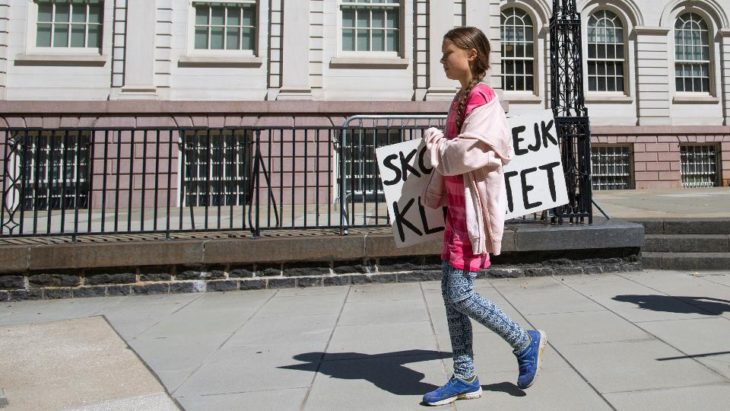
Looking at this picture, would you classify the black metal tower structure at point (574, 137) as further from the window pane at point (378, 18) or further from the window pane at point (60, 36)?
the window pane at point (60, 36)

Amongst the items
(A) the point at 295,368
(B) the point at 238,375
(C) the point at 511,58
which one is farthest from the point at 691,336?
(C) the point at 511,58

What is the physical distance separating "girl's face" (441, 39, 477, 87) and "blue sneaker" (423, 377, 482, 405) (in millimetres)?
1667

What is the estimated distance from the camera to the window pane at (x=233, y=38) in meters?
14.5

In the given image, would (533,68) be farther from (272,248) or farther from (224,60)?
(272,248)

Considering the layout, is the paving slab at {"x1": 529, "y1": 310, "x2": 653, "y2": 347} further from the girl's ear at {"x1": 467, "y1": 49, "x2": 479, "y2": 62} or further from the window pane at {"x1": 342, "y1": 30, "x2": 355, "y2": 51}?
the window pane at {"x1": 342, "y1": 30, "x2": 355, "y2": 51}

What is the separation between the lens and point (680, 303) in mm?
4500

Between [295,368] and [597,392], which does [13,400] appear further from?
[597,392]

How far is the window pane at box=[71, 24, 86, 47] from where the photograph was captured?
565 inches

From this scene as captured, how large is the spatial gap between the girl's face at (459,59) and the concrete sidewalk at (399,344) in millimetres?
1818

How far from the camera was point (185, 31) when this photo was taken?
1424 centimetres

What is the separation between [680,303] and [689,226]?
255 cm

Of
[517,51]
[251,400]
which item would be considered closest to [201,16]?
[517,51]

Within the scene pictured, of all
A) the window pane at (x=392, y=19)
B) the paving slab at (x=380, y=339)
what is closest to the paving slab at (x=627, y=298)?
the paving slab at (x=380, y=339)

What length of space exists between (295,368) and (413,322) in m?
1.34
